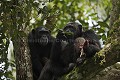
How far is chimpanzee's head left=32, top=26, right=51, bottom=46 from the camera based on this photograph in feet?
23.1

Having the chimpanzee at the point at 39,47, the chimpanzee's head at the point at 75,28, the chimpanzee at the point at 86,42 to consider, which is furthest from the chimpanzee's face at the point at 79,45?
the chimpanzee at the point at 39,47

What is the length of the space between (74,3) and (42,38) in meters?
3.87

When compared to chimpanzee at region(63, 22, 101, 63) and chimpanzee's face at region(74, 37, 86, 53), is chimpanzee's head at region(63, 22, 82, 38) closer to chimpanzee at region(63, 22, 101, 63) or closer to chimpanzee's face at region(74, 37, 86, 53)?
chimpanzee at region(63, 22, 101, 63)

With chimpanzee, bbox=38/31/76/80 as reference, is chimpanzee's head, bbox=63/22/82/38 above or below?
above

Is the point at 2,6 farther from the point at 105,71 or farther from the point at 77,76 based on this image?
the point at 105,71

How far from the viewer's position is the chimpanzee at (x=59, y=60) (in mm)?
5855

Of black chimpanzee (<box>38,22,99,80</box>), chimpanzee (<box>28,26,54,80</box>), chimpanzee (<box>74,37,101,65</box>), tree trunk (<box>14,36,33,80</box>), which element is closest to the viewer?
tree trunk (<box>14,36,33,80</box>)

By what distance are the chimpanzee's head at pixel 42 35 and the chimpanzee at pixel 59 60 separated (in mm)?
1082

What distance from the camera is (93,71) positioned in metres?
4.04

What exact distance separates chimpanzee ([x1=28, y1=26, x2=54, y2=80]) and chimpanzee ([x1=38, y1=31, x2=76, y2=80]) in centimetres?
96

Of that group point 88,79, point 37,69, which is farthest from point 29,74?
point 37,69

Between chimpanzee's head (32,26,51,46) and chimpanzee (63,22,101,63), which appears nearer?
chimpanzee (63,22,101,63)

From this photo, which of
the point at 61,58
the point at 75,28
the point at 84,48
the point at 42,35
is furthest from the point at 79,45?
the point at 42,35

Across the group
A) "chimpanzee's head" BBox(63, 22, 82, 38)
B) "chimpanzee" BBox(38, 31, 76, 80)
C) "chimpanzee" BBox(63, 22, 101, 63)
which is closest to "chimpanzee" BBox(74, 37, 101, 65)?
"chimpanzee" BBox(63, 22, 101, 63)
